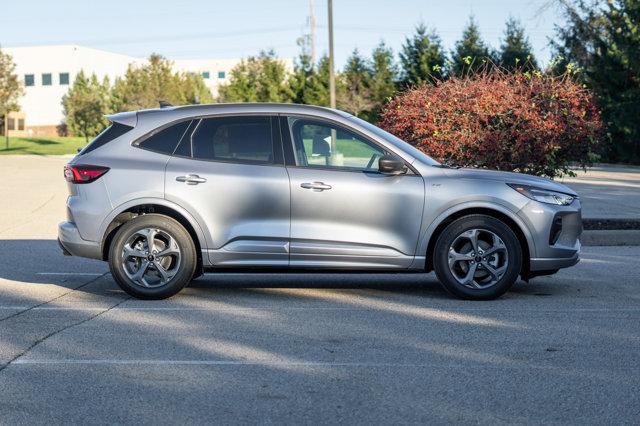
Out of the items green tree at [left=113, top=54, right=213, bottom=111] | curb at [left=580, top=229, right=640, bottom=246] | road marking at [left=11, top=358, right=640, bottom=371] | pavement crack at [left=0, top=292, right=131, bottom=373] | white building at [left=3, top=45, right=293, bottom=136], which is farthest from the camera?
white building at [left=3, top=45, right=293, bottom=136]

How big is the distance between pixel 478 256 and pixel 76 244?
3.67 meters

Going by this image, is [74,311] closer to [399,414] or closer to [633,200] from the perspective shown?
[399,414]

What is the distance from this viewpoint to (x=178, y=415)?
17.2ft

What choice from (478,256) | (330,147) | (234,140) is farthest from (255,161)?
(478,256)

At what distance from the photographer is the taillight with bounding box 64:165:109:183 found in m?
9.27

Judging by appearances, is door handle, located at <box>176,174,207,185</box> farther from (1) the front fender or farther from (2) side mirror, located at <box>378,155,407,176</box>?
(1) the front fender

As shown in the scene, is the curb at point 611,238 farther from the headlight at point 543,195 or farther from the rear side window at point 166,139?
the rear side window at point 166,139

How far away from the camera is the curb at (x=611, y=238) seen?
13867 millimetres

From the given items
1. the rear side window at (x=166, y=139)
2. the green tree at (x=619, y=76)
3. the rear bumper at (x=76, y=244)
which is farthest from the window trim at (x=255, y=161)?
the green tree at (x=619, y=76)

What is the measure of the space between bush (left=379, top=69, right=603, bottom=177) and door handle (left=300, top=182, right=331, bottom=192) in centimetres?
589

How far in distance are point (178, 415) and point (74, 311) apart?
3.64 m

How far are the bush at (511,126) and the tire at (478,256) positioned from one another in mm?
5662

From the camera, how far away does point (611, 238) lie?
1394 centimetres

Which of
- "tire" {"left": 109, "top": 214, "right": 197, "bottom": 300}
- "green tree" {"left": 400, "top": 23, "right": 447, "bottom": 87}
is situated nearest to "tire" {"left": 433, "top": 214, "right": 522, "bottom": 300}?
"tire" {"left": 109, "top": 214, "right": 197, "bottom": 300}
